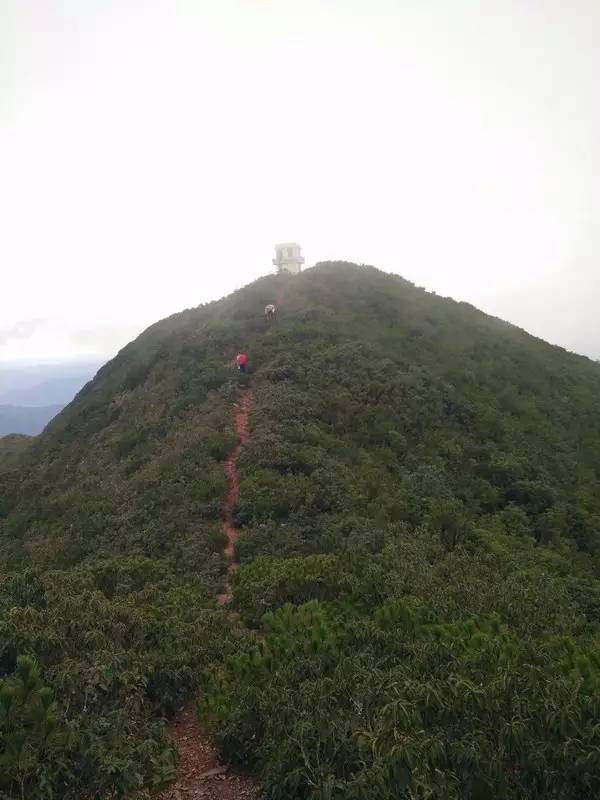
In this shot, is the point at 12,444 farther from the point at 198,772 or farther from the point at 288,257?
the point at 198,772

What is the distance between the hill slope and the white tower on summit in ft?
43.7

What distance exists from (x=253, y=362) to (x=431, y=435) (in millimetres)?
9354

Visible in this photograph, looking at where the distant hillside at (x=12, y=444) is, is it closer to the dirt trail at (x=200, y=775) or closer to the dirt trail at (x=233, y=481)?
the dirt trail at (x=233, y=481)

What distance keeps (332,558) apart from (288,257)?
4065 cm

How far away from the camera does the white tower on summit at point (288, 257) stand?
163 ft

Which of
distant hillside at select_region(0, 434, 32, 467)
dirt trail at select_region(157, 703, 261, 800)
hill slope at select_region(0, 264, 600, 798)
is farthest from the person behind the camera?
distant hillside at select_region(0, 434, 32, 467)

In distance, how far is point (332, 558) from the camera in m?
12.3

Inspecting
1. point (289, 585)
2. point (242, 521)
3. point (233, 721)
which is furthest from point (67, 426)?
point (233, 721)

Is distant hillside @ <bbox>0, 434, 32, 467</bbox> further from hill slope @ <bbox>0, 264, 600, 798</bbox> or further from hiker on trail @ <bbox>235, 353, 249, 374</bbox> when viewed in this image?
hiker on trail @ <bbox>235, 353, 249, 374</bbox>

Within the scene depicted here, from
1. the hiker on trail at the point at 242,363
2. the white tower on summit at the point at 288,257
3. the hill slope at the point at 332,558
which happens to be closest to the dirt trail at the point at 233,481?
the hill slope at the point at 332,558

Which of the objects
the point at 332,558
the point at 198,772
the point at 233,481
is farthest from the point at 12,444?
the point at 198,772

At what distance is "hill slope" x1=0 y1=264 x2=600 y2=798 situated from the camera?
5.77 meters

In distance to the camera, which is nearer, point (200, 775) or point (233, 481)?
point (200, 775)

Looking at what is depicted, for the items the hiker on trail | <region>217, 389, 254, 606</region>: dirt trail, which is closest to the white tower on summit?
the hiker on trail
